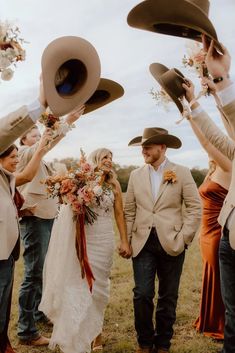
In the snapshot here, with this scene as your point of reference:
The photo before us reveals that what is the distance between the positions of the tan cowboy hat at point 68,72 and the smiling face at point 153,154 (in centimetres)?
259

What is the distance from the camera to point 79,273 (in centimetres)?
571

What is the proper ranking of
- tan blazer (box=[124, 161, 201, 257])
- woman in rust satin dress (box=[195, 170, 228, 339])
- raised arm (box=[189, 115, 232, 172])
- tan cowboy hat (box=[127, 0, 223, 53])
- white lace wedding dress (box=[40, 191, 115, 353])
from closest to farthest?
tan cowboy hat (box=[127, 0, 223, 53]) < raised arm (box=[189, 115, 232, 172]) < white lace wedding dress (box=[40, 191, 115, 353]) < tan blazer (box=[124, 161, 201, 257]) < woman in rust satin dress (box=[195, 170, 228, 339])

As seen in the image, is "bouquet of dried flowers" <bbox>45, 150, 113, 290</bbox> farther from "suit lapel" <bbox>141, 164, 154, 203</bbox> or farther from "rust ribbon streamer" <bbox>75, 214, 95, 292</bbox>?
"suit lapel" <bbox>141, 164, 154, 203</bbox>

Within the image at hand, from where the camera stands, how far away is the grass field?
5922 mm

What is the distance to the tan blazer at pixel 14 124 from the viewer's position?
3082mm

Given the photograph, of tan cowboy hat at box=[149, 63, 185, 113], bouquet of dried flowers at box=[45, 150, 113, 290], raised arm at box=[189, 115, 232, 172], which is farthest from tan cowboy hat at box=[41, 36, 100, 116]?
bouquet of dried flowers at box=[45, 150, 113, 290]

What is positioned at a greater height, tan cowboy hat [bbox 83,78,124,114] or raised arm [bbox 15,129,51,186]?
tan cowboy hat [bbox 83,78,124,114]

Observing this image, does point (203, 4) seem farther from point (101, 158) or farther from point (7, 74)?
point (101, 158)

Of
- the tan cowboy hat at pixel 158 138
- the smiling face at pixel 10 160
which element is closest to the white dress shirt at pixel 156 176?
the tan cowboy hat at pixel 158 138

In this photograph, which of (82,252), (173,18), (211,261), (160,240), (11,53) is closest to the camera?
(173,18)

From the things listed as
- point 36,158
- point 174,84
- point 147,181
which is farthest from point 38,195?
point 174,84

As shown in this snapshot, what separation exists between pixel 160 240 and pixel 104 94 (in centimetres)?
185

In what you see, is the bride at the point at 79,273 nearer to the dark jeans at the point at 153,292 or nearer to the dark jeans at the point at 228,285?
the dark jeans at the point at 153,292

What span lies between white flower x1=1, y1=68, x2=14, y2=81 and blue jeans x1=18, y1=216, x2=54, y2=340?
2.76m
